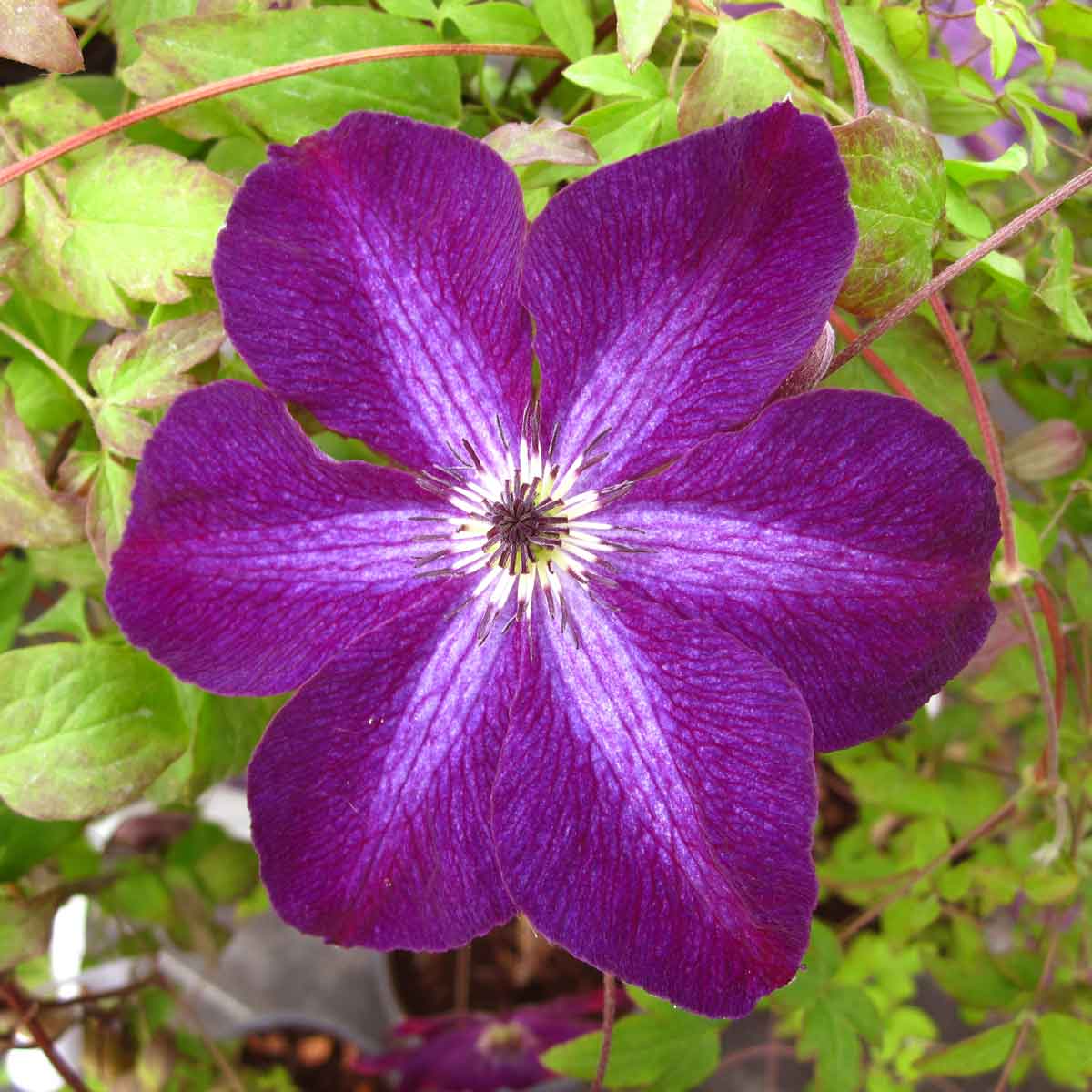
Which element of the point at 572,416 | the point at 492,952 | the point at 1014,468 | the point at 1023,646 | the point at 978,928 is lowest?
the point at 492,952

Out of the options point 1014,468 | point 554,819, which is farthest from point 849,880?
point 554,819

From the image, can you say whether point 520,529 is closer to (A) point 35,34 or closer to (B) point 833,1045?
(A) point 35,34

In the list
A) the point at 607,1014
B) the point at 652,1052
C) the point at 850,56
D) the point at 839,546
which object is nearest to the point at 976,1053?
the point at 652,1052

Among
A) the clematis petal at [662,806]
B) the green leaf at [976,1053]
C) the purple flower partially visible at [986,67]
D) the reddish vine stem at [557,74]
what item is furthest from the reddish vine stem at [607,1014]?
the purple flower partially visible at [986,67]

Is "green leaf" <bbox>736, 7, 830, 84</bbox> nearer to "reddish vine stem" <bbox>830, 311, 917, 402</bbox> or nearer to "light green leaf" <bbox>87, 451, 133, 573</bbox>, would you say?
"reddish vine stem" <bbox>830, 311, 917, 402</bbox>

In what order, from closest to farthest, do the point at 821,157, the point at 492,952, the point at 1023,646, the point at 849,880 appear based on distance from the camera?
the point at 821,157 < the point at 1023,646 < the point at 849,880 < the point at 492,952

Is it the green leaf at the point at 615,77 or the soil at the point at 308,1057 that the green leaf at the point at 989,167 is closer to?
the green leaf at the point at 615,77

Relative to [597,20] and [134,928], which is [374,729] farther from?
[134,928]

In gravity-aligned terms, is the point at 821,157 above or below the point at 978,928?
above

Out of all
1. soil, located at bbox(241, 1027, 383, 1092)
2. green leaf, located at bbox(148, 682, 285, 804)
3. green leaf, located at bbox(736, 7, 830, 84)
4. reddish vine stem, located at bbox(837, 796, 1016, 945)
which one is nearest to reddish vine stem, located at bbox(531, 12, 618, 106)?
green leaf, located at bbox(736, 7, 830, 84)
